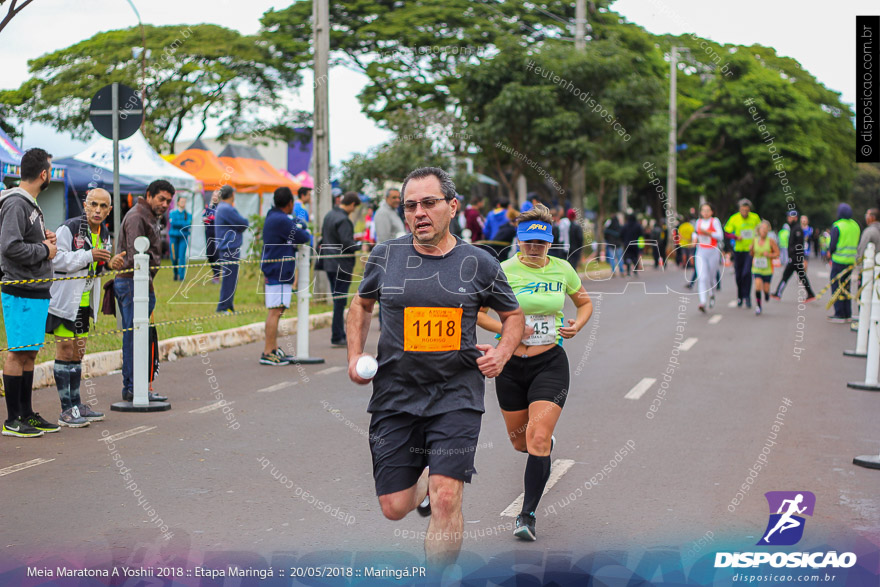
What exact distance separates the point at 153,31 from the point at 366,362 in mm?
31505

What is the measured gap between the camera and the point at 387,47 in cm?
3003

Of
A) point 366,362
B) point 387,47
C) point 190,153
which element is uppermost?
point 387,47

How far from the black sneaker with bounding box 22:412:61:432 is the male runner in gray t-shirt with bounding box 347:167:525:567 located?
13.3 feet

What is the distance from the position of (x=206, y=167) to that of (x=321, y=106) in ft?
31.9

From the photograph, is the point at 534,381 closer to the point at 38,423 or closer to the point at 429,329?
the point at 429,329

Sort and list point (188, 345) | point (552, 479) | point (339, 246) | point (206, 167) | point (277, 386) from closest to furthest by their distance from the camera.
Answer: point (552, 479) < point (277, 386) < point (188, 345) < point (339, 246) < point (206, 167)

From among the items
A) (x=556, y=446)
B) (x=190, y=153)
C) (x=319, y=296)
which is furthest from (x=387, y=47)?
(x=556, y=446)

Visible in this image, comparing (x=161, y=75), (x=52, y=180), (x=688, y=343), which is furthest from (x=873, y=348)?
(x=161, y=75)

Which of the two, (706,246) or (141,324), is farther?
(706,246)

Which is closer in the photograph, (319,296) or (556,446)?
(556,446)

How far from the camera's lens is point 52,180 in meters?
21.2

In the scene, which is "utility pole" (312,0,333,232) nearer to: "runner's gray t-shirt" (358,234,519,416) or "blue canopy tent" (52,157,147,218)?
"blue canopy tent" (52,157,147,218)

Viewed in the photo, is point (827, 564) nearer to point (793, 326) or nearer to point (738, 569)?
point (738, 569)

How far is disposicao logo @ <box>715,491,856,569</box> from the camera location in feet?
15.0
